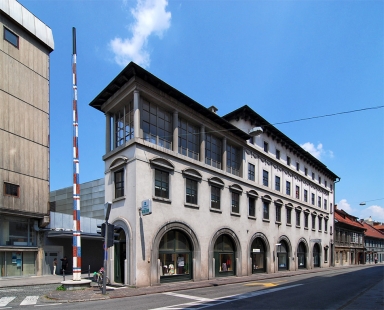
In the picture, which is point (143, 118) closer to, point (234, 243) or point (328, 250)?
point (234, 243)

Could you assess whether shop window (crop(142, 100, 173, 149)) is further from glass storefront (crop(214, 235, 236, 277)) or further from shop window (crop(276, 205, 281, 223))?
shop window (crop(276, 205, 281, 223))

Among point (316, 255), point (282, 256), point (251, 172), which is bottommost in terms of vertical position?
point (316, 255)

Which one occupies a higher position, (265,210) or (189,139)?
(189,139)

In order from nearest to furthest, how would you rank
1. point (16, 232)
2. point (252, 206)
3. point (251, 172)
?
point (16, 232)
point (252, 206)
point (251, 172)

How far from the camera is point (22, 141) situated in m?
28.0

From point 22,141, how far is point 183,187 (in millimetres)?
15207

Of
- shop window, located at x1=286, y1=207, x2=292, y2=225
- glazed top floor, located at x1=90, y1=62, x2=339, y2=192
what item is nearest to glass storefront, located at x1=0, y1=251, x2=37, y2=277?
glazed top floor, located at x1=90, y1=62, x2=339, y2=192

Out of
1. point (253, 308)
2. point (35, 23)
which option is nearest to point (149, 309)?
point (253, 308)

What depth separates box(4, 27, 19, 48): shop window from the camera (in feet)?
90.0

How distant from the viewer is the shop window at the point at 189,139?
77.8ft

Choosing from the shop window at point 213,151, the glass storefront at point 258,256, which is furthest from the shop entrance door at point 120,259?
the glass storefront at point 258,256

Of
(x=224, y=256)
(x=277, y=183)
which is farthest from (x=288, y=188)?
(x=224, y=256)

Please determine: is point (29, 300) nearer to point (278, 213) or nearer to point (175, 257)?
point (175, 257)

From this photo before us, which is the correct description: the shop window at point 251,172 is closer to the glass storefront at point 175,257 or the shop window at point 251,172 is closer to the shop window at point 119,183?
the glass storefront at point 175,257
